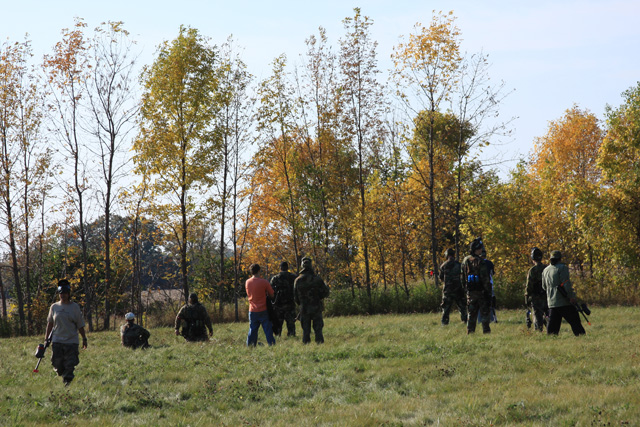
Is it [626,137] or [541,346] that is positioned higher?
[626,137]

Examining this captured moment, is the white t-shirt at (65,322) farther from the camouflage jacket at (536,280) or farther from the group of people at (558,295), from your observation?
the camouflage jacket at (536,280)

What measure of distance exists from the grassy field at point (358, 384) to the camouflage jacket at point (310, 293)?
0.93 m

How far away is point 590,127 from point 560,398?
4755cm

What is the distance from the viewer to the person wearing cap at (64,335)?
11.3 meters

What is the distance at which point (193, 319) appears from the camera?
1742 cm

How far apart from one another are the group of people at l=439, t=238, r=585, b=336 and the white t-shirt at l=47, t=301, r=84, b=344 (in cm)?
911

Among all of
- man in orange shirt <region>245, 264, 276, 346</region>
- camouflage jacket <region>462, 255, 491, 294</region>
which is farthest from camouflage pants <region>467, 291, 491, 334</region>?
man in orange shirt <region>245, 264, 276, 346</region>

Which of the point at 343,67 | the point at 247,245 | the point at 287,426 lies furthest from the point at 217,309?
the point at 287,426

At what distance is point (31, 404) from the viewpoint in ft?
31.6

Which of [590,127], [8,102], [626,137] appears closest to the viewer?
[626,137]

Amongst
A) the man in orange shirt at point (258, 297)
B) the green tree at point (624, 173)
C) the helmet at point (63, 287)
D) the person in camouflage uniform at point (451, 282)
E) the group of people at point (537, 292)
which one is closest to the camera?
the helmet at point (63, 287)

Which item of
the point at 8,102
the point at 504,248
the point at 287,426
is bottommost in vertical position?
the point at 287,426

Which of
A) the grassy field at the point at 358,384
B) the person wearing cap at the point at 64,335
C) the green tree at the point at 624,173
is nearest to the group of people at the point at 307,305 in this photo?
the person wearing cap at the point at 64,335

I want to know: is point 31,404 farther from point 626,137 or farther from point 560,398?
point 626,137
